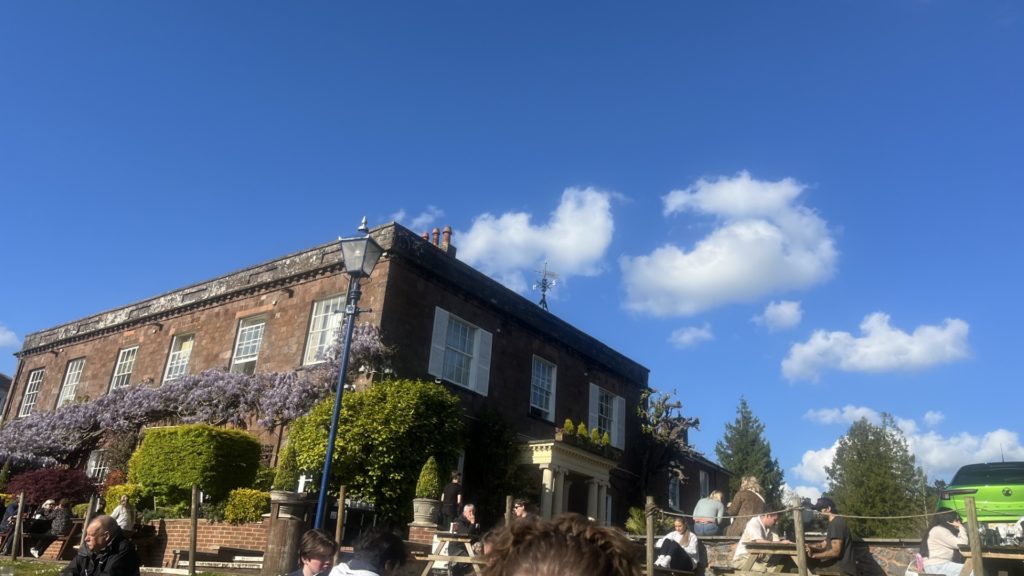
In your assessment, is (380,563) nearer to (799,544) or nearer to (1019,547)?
(799,544)

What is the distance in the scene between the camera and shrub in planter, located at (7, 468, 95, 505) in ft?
61.7

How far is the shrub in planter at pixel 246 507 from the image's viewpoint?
14.0 meters

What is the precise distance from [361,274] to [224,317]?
39.1 ft

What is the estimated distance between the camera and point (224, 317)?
21266 mm

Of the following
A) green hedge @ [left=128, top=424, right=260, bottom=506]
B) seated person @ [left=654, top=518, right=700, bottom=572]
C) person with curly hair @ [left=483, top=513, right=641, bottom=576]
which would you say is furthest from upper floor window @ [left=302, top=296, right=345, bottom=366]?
person with curly hair @ [left=483, top=513, right=641, bottom=576]

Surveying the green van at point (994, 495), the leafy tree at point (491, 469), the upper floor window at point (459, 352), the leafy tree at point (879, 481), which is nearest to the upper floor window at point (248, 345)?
the upper floor window at point (459, 352)

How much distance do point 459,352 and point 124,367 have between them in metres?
11.2

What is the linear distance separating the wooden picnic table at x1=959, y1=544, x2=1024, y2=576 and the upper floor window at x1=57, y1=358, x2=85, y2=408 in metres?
25.1

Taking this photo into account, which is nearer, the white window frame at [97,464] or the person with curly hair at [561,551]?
the person with curly hair at [561,551]

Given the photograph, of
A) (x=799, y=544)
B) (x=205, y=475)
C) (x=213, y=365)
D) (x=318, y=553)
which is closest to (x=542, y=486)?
(x=205, y=475)

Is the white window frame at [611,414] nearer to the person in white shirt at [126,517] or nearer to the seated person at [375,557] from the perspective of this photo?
the person in white shirt at [126,517]

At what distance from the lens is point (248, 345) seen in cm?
2033

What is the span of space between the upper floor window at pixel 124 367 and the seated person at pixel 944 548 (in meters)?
21.4

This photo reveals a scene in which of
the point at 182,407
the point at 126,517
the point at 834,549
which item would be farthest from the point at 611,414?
the point at 834,549
